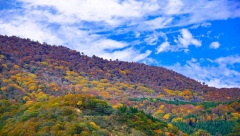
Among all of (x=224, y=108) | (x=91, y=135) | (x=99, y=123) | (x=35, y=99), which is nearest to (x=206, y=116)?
(x=224, y=108)

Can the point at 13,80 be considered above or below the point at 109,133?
above

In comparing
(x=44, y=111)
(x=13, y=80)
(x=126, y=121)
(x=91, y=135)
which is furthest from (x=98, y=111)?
(x=13, y=80)

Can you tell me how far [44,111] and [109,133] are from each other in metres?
20.0

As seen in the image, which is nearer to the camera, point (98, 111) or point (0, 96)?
point (98, 111)

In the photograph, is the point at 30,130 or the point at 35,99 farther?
the point at 35,99

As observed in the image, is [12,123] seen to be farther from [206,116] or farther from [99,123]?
[206,116]

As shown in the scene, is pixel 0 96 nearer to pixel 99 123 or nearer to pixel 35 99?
pixel 35 99

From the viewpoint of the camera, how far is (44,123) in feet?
313

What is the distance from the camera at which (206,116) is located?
18762 cm

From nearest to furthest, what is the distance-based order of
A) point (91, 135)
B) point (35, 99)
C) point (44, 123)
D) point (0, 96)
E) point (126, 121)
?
point (91, 135), point (44, 123), point (126, 121), point (0, 96), point (35, 99)

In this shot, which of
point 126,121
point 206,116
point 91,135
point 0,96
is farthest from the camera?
point 206,116

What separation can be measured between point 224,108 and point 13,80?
109 metres

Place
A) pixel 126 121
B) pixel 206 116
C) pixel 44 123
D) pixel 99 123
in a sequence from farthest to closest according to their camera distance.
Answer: pixel 206 116 < pixel 126 121 < pixel 99 123 < pixel 44 123

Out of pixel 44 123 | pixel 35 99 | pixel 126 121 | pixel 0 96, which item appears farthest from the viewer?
pixel 35 99
